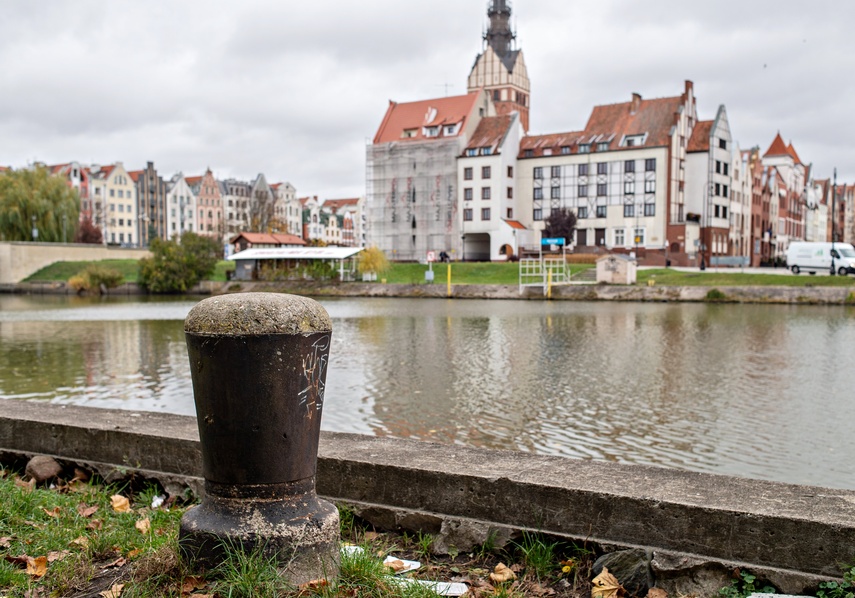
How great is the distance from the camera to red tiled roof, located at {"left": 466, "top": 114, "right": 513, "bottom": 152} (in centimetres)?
8769

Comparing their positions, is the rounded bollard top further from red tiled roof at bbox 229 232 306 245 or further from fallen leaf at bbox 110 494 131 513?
red tiled roof at bbox 229 232 306 245

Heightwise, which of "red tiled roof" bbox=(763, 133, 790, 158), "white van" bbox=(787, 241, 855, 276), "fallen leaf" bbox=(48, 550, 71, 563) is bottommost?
"fallen leaf" bbox=(48, 550, 71, 563)

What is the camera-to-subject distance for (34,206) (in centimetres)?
8250

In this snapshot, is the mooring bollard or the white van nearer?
the mooring bollard

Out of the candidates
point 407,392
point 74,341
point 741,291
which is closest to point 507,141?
point 741,291

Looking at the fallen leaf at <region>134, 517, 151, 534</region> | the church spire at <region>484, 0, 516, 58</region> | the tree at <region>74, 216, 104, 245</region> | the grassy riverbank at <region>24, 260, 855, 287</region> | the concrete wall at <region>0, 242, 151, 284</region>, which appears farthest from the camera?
the church spire at <region>484, 0, 516, 58</region>

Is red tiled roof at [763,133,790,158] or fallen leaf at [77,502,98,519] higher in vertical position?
red tiled roof at [763,133,790,158]

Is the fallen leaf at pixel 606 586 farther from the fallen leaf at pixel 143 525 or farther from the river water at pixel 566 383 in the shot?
the river water at pixel 566 383

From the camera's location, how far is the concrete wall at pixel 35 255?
78375 mm

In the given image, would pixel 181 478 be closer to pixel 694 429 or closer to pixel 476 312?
pixel 694 429

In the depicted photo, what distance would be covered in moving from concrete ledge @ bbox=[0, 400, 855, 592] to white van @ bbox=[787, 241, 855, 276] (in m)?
56.1

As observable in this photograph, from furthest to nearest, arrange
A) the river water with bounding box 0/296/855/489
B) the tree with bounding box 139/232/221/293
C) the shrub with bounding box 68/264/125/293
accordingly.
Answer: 1. the shrub with bounding box 68/264/125/293
2. the tree with bounding box 139/232/221/293
3. the river water with bounding box 0/296/855/489

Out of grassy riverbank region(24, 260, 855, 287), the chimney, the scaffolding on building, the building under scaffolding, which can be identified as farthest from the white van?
the building under scaffolding

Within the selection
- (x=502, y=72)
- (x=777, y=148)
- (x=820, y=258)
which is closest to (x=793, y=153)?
(x=777, y=148)
